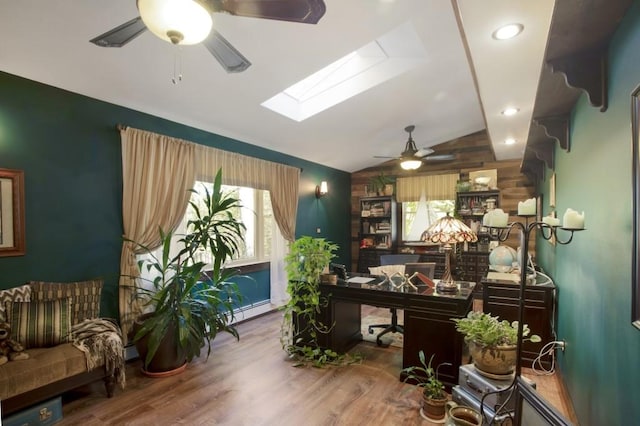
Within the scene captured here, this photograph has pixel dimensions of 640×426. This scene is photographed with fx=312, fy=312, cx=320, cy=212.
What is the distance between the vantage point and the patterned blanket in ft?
7.88

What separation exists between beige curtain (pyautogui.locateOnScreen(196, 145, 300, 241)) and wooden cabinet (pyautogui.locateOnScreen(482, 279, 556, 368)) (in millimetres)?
3035

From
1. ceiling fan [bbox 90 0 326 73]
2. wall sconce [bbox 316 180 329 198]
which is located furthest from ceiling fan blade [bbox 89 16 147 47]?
wall sconce [bbox 316 180 329 198]

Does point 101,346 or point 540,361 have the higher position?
point 101,346

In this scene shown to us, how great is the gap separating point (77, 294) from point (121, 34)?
→ 7.26 feet

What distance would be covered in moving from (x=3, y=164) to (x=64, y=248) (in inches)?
31.7

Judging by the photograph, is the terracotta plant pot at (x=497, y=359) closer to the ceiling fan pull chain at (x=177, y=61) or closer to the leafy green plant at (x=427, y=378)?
the leafy green plant at (x=427, y=378)

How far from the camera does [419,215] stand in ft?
22.0

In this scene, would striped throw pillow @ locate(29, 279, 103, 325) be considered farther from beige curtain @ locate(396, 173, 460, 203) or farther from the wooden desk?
beige curtain @ locate(396, 173, 460, 203)

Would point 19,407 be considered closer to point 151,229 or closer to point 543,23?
point 151,229

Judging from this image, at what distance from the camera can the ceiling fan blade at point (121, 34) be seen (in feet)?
5.34

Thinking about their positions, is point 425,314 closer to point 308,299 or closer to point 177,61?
point 308,299

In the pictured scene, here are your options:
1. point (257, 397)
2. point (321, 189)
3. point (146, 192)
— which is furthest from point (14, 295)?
point (321, 189)

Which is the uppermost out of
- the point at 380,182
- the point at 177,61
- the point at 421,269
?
the point at 177,61

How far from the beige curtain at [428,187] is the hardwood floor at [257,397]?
3.97 metres
